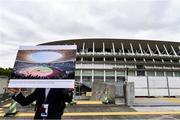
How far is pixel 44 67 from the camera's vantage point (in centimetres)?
404

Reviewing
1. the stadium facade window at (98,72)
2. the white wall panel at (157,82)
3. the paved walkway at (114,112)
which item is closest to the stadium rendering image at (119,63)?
the stadium facade window at (98,72)

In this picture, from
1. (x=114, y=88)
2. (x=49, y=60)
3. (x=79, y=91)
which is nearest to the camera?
(x=49, y=60)

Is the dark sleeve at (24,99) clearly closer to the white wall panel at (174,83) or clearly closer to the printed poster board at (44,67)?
the printed poster board at (44,67)

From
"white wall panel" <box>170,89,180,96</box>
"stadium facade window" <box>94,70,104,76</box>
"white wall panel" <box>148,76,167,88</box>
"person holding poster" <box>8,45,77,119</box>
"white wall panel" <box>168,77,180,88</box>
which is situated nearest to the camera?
"person holding poster" <box>8,45,77,119</box>

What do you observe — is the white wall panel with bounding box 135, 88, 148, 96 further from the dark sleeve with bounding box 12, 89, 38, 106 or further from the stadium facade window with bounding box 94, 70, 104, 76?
the stadium facade window with bounding box 94, 70, 104, 76

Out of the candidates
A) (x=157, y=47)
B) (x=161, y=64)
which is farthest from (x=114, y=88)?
(x=157, y=47)

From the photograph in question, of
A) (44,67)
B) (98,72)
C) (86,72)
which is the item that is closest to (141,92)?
(44,67)

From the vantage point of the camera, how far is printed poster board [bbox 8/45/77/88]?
12.7 ft

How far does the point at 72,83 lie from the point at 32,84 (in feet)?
2.68

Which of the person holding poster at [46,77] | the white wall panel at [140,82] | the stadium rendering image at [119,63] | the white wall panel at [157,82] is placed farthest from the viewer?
the stadium rendering image at [119,63]

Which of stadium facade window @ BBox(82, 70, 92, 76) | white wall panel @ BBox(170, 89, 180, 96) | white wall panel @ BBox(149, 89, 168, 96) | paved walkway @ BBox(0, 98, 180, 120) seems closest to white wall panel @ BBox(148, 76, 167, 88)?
white wall panel @ BBox(149, 89, 168, 96)

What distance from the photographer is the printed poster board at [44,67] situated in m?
3.88

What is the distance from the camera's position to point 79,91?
26547 millimetres

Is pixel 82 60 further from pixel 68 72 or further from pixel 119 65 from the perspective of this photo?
pixel 68 72
